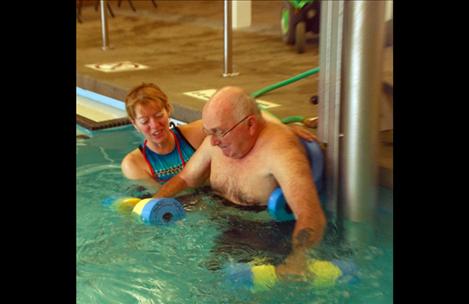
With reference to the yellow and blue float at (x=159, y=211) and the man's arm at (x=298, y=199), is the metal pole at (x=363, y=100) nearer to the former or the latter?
the man's arm at (x=298, y=199)

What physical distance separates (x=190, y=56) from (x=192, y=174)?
3.38 m

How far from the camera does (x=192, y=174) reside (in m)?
3.16

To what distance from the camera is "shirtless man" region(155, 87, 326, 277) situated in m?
2.61

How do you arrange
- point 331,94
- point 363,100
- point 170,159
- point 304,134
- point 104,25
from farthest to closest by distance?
1. point 104,25
2. point 170,159
3. point 304,134
4. point 331,94
5. point 363,100

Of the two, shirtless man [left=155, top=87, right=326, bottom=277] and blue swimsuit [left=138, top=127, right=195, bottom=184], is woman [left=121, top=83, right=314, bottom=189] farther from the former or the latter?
shirtless man [left=155, top=87, right=326, bottom=277]

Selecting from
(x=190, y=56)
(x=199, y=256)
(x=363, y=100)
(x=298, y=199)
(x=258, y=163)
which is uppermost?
(x=190, y=56)

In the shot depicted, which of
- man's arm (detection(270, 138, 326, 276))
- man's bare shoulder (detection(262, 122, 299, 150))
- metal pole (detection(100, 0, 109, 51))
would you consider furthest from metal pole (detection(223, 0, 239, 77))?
man's arm (detection(270, 138, 326, 276))

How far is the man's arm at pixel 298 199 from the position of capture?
256cm

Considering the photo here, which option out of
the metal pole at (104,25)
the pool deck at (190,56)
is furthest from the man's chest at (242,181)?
the metal pole at (104,25)

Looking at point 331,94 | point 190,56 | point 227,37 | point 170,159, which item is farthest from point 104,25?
point 331,94

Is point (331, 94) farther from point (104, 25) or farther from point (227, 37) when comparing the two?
point (104, 25)
